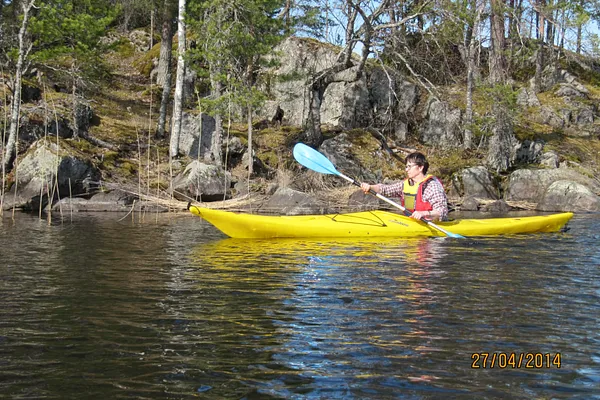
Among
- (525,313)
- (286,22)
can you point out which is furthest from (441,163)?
(525,313)

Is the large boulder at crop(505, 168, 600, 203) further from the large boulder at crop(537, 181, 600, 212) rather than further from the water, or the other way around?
the water

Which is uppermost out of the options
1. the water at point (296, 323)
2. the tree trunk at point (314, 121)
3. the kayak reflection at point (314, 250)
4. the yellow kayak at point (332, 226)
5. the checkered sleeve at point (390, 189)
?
the tree trunk at point (314, 121)

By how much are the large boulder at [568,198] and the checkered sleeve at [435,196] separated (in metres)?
7.55

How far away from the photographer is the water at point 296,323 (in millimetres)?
2619

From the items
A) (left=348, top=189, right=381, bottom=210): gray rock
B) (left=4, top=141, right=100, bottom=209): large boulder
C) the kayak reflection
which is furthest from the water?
(left=348, top=189, right=381, bottom=210): gray rock

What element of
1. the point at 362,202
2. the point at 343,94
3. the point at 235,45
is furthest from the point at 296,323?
the point at 343,94

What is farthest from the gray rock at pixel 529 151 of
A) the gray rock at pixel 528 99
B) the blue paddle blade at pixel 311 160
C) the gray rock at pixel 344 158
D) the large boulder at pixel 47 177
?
the large boulder at pixel 47 177

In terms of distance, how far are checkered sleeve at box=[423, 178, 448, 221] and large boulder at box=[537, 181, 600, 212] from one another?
7.55 metres

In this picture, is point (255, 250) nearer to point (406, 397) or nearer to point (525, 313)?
point (525, 313)

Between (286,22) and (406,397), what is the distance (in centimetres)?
1478

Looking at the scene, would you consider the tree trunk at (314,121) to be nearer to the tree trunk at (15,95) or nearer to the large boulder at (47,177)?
the large boulder at (47,177)

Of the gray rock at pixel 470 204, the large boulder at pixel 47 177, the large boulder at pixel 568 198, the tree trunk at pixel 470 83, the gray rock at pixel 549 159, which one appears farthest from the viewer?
the tree trunk at pixel 470 83

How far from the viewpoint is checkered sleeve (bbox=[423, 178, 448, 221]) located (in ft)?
25.1

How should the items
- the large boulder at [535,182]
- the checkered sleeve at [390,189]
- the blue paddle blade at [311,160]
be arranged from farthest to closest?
the large boulder at [535,182] → the blue paddle blade at [311,160] → the checkered sleeve at [390,189]
